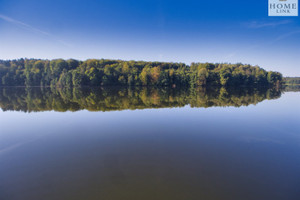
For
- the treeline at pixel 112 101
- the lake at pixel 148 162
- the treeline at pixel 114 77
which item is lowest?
the lake at pixel 148 162

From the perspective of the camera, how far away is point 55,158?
8.12 metres

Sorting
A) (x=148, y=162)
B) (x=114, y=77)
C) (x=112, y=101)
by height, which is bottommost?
(x=148, y=162)

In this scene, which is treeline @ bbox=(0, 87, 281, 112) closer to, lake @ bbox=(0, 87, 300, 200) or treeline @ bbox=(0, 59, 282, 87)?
lake @ bbox=(0, 87, 300, 200)

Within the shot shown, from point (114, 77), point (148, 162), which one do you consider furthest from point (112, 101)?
point (114, 77)

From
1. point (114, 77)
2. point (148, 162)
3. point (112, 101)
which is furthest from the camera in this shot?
point (114, 77)

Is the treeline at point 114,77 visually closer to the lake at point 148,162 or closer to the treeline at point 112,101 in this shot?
the treeline at point 112,101

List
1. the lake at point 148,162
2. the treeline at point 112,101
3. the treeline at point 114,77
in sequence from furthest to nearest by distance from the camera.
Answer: the treeline at point 114,77
the treeline at point 112,101
the lake at point 148,162

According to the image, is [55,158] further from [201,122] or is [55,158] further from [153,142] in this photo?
[201,122]

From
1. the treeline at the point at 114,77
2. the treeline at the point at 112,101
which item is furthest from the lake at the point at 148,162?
the treeline at the point at 114,77

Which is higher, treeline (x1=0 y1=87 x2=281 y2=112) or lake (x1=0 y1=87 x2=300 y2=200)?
treeline (x1=0 y1=87 x2=281 y2=112)

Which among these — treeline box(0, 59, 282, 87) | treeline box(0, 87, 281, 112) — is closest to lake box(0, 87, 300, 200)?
treeline box(0, 87, 281, 112)

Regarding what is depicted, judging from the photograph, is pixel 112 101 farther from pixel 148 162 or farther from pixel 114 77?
pixel 114 77

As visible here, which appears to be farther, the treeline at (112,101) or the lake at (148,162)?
the treeline at (112,101)

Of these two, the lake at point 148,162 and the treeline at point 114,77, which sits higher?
the treeline at point 114,77
